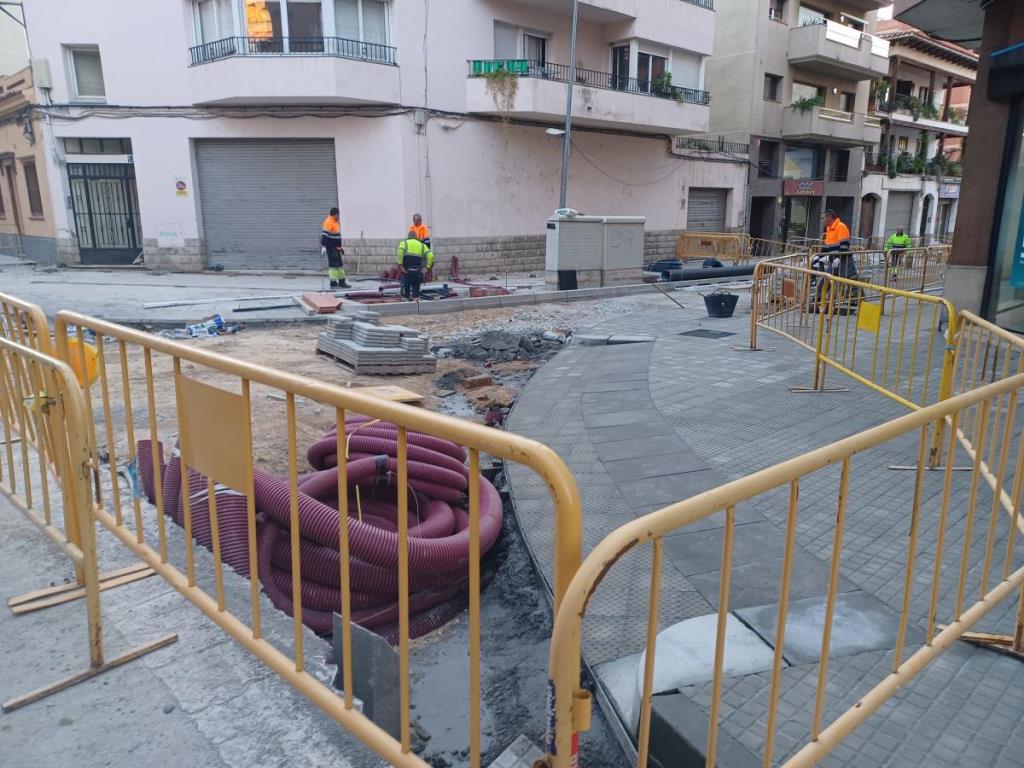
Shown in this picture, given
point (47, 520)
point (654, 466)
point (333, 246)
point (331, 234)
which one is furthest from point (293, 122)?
point (47, 520)

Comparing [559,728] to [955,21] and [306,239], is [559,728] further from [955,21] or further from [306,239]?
[306,239]

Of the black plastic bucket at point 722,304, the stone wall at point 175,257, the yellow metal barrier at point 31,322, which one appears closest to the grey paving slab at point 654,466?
the yellow metal barrier at point 31,322

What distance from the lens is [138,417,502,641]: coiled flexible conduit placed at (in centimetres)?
363

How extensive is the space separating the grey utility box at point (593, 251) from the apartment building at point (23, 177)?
14.7 meters

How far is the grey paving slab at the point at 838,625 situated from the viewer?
298cm

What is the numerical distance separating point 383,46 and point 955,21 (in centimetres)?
1335

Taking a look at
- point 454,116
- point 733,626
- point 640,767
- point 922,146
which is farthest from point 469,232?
point 922,146

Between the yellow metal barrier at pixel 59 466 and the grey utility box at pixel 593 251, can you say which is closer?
the yellow metal barrier at pixel 59 466

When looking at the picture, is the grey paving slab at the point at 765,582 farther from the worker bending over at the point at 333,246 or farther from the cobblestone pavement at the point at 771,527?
the worker bending over at the point at 333,246

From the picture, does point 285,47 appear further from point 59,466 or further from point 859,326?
point 59,466

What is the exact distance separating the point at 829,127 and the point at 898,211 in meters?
11.0

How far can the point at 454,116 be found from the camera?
20.3 metres

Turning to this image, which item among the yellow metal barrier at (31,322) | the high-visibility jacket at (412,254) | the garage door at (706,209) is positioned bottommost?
the high-visibility jacket at (412,254)

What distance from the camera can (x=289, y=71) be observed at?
17.8 m
